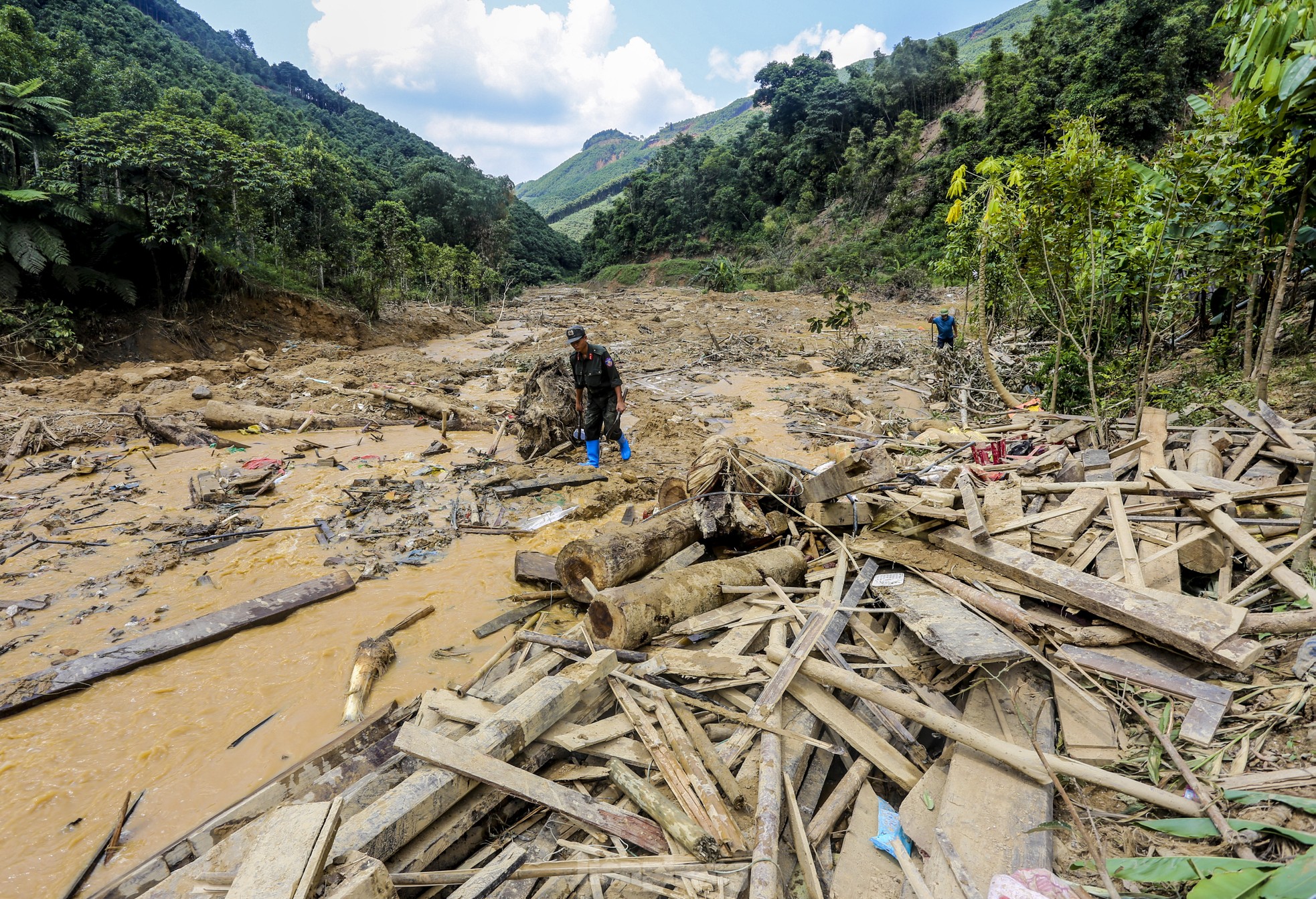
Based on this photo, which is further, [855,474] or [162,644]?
[855,474]

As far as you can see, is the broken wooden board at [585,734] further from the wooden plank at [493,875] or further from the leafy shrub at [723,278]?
the leafy shrub at [723,278]

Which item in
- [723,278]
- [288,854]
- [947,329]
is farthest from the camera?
[723,278]

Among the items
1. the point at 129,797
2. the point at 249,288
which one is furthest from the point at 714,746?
the point at 249,288

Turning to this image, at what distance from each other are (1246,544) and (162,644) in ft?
22.2

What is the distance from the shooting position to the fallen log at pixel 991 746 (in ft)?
6.33

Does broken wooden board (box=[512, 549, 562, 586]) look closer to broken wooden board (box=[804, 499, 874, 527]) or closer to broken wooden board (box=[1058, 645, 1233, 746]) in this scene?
broken wooden board (box=[804, 499, 874, 527])

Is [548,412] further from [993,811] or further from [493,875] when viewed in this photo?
[993,811]

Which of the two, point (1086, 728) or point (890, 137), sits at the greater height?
point (890, 137)

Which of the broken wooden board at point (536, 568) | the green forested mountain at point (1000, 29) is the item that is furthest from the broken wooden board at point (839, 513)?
the green forested mountain at point (1000, 29)

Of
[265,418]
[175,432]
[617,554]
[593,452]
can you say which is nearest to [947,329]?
[593,452]

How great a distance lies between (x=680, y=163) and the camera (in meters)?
59.7

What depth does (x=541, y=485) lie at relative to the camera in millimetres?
6766

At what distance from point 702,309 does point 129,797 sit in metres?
25.1

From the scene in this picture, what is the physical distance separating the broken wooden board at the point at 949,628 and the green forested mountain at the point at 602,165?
368 ft
